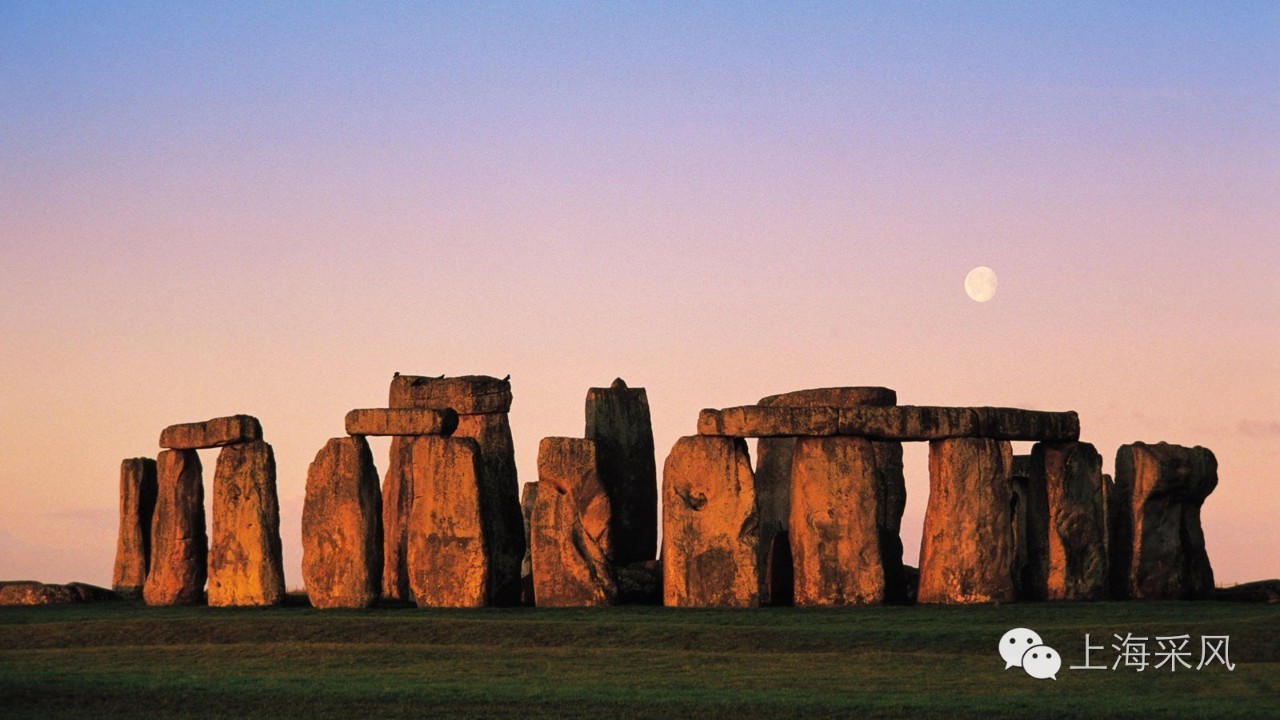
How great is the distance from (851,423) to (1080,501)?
11.6 feet

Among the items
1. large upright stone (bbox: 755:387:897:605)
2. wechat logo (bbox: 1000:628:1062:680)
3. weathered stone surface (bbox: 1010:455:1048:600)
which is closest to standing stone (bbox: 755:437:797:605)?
large upright stone (bbox: 755:387:897:605)

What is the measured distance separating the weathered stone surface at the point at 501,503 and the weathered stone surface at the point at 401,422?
0.70m

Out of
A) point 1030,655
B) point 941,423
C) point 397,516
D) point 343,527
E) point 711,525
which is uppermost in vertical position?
point 941,423

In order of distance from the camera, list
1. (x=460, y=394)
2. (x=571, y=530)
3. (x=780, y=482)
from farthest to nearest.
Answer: (x=780, y=482), (x=460, y=394), (x=571, y=530)

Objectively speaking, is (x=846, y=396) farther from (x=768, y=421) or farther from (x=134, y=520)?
(x=134, y=520)

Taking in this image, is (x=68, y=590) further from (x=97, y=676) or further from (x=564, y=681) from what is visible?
(x=564, y=681)

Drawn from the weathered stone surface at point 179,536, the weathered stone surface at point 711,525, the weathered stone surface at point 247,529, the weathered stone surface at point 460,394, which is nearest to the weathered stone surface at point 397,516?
the weathered stone surface at point 460,394

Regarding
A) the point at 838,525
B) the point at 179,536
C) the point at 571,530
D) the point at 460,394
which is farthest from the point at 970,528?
the point at 179,536

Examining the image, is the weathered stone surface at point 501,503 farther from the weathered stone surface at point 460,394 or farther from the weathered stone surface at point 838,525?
the weathered stone surface at point 838,525

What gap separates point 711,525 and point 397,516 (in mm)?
5958

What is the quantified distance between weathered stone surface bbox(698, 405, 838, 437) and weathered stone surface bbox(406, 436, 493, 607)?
9.84 ft

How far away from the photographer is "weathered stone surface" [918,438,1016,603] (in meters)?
27.0

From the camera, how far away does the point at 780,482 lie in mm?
32562

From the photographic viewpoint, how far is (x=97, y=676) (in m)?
21.3
